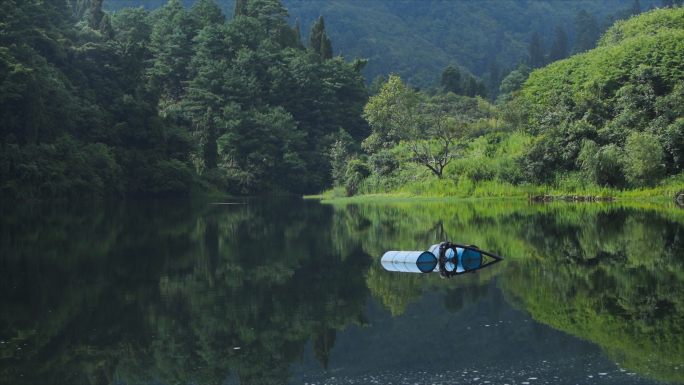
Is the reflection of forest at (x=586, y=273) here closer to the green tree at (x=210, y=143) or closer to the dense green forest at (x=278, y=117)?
the dense green forest at (x=278, y=117)

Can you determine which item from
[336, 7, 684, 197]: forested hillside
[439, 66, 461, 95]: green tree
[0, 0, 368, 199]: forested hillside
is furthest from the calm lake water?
[439, 66, 461, 95]: green tree

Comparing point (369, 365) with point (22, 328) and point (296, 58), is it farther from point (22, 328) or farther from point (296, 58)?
point (296, 58)

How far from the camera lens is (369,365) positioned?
369 inches

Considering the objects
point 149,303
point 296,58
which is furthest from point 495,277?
point 296,58

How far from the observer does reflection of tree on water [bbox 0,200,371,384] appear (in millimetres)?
9367

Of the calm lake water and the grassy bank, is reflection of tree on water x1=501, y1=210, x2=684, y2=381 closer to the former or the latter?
the calm lake water

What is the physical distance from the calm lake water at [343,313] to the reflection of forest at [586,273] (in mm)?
48

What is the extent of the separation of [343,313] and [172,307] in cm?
299

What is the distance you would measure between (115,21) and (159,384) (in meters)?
93.4

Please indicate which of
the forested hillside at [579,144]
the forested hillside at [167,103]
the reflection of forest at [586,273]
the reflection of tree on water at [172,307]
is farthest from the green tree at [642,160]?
the forested hillside at [167,103]

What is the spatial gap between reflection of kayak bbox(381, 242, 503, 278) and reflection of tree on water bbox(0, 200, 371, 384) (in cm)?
94

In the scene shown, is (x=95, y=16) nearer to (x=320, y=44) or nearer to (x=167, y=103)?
(x=167, y=103)

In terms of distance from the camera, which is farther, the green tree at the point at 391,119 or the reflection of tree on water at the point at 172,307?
the green tree at the point at 391,119

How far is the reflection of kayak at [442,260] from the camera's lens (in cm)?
1584
